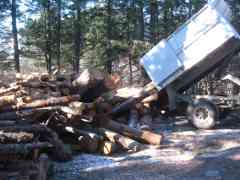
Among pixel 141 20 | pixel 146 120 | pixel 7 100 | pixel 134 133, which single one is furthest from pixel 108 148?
pixel 141 20

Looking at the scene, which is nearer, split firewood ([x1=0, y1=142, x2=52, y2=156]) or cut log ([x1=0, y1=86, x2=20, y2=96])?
split firewood ([x1=0, y1=142, x2=52, y2=156])

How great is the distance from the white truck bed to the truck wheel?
0.90 metres

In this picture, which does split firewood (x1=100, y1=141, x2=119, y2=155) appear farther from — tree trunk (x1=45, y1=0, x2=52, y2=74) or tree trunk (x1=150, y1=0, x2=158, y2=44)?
tree trunk (x1=150, y1=0, x2=158, y2=44)

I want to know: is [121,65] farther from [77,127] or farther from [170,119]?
[77,127]

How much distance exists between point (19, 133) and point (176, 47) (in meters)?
5.98

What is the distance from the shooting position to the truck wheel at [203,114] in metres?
12.4

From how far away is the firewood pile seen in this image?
818cm

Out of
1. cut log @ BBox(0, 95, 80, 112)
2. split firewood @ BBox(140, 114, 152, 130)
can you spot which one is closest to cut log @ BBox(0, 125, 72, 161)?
cut log @ BBox(0, 95, 80, 112)

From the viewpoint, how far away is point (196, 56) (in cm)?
1187

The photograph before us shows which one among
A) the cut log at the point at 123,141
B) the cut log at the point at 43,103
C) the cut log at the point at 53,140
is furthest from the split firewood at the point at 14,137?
the cut log at the point at 123,141

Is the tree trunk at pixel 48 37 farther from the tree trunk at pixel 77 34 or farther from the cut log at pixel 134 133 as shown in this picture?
the cut log at pixel 134 133

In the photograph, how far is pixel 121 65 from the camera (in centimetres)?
2783

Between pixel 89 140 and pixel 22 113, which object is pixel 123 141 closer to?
pixel 89 140

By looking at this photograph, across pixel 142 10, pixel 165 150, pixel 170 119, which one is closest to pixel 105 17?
pixel 142 10
